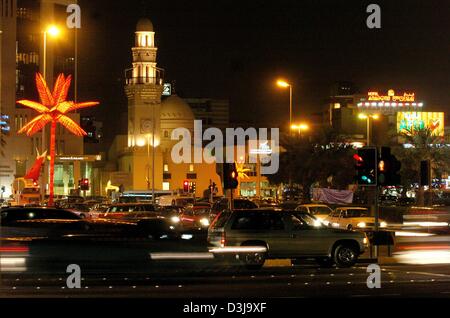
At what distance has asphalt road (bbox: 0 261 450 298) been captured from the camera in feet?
54.5

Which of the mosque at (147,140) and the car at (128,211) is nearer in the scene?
the car at (128,211)

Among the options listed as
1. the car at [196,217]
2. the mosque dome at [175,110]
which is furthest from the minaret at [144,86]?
the car at [196,217]

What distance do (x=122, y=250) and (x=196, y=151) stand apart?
97324 mm

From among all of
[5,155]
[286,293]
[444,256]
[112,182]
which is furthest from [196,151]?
[286,293]

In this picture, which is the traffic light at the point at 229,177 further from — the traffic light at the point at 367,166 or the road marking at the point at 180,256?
the road marking at the point at 180,256

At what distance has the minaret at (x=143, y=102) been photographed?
11238cm

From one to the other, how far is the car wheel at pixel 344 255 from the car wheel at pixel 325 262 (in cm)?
23

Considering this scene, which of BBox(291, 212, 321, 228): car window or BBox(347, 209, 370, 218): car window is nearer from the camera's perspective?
BBox(291, 212, 321, 228): car window

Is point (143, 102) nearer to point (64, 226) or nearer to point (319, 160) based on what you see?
point (319, 160)

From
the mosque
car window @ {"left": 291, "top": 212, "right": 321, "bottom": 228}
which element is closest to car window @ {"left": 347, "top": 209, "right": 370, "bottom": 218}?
car window @ {"left": 291, "top": 212, "right": 321, "bottom": 228}

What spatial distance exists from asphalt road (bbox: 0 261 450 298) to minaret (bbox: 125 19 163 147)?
90.1 meters

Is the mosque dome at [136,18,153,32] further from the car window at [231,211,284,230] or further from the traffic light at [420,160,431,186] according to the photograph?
the car window at [231,211,284,230]

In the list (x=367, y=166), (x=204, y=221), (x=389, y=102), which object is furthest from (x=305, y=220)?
(x=389, y=102)

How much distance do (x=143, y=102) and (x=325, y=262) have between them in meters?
90.6
